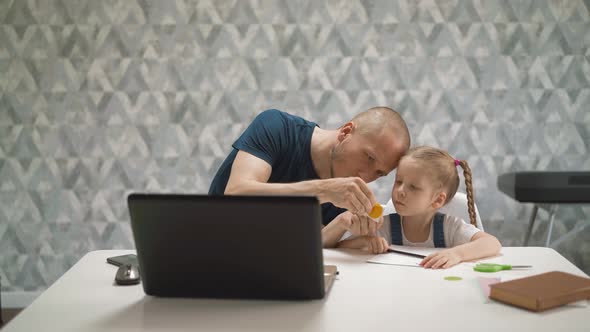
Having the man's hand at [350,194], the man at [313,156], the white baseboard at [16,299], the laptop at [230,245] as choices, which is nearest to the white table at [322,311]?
the laptop at [230,245]

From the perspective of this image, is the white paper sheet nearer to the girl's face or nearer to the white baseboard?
the girl's face

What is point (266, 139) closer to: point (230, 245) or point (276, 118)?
point (276, 118)

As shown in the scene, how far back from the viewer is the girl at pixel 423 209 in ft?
6.48

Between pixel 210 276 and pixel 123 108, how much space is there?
222cm

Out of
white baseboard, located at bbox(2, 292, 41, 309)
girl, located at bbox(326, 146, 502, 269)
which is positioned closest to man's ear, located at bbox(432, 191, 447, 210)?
girl, located at bbox(326, 146, 502, 269)

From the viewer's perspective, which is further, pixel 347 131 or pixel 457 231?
pixel 347 131

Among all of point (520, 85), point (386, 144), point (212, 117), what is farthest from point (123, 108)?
point (520, 85)

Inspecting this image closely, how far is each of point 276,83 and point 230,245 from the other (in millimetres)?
2127

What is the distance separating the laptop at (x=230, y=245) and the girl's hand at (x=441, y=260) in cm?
40

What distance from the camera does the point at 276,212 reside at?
1178mm

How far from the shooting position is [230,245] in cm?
123

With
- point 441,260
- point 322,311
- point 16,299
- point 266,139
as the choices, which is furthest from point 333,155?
point 16,299

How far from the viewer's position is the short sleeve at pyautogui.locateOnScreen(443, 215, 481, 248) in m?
1.96

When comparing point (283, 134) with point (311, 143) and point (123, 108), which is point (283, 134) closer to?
point (311, 143)
